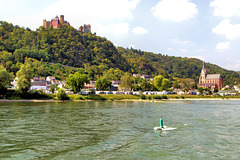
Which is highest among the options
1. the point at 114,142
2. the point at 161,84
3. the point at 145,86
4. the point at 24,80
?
the point at 161,84

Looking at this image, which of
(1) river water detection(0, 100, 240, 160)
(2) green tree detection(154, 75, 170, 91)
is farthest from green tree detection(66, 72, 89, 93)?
(1) river water detection(0, 100, 240, 160)

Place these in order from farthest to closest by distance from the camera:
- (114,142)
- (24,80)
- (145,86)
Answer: (145,86) → (24,80) → (114,142)

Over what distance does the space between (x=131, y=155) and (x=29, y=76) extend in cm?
7966

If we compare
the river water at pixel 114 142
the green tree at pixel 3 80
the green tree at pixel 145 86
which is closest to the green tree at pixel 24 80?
the green tree at pixel 3 80

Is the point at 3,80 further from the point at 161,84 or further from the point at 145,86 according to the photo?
the point at 161,84

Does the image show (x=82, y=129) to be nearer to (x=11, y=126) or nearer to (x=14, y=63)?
(x=11, y=126)

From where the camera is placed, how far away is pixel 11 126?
31469mm

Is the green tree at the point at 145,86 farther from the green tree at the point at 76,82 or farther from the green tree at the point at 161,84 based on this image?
the green tree at the point at 76,82

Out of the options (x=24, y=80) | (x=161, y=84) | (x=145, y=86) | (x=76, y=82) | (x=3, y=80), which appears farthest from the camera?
(x=161, y=84)

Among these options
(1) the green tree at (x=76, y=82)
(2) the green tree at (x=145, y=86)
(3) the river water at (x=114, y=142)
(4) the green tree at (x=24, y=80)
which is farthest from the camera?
(2) the green tree at (x=145, y=86)

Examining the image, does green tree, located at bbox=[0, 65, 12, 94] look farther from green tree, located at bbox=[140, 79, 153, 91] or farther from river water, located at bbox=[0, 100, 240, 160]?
green tree, located at bbox=[140, 79, 153, 91]

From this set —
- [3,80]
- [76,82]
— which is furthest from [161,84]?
[3,80]

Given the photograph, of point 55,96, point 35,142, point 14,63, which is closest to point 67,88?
point 55,96

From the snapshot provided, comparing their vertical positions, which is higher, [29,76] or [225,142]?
[29,76]
